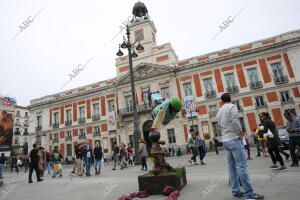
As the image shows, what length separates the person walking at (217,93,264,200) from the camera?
3.17m

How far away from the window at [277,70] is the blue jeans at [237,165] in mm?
22242

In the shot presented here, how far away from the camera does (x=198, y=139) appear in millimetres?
9258

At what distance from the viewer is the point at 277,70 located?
21922 mm

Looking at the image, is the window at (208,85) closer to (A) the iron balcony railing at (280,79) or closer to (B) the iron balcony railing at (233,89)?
(B) the iron balcony railing at (233,89)

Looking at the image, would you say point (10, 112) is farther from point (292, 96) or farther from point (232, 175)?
point (292, 96)

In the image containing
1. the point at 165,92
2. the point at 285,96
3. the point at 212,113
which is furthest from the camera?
the point at 165,92

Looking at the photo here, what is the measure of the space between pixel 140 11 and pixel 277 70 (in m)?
21.1

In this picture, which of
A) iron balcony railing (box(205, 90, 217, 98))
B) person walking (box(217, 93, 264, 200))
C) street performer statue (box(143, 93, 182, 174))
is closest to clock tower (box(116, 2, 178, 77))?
iron balcony railing (box(205, 90, 217, 98))

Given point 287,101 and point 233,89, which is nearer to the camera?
point 287,101

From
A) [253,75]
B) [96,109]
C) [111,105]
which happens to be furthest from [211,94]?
[96,109]

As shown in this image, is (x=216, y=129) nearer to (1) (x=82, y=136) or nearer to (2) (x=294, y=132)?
(2) (x=294, y=132)

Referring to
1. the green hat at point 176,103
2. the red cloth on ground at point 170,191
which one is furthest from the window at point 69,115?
the red cloth on ground at point 170,191

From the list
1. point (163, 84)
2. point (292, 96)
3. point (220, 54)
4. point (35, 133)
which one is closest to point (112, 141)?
point (163, 84)

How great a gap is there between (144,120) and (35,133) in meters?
18.5
